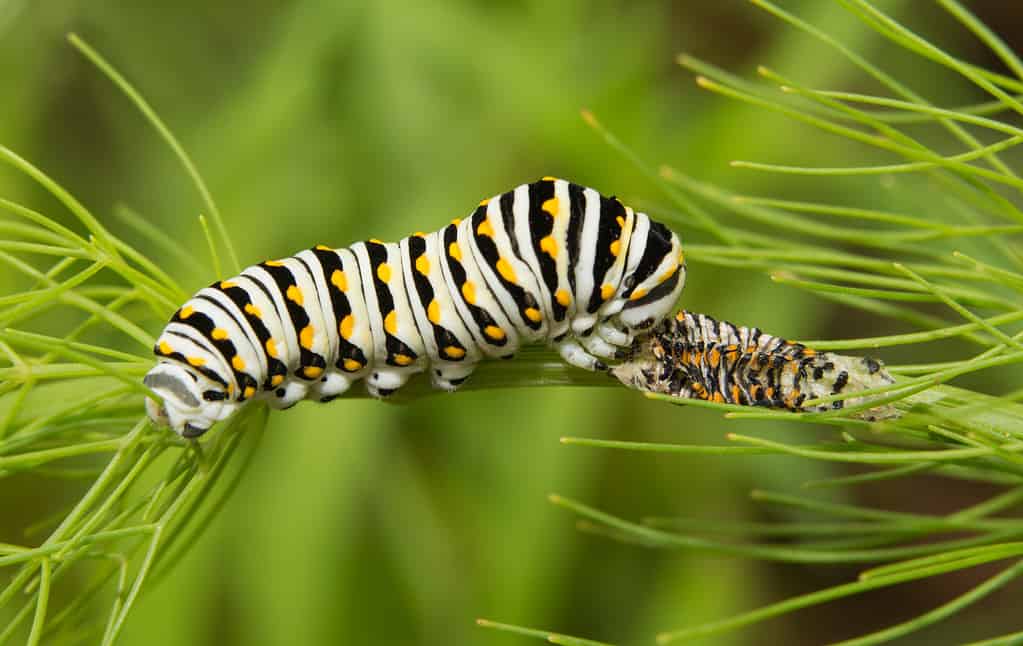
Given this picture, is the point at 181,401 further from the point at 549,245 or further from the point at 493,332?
the point at 549,245

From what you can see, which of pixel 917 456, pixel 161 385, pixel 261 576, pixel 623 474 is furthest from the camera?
pixel 623 474

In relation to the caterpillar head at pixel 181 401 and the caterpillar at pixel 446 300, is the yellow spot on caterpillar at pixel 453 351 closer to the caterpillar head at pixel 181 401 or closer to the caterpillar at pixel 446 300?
the caterpillar at pixel 446 300

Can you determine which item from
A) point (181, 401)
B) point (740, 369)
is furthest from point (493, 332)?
point (181, 401)

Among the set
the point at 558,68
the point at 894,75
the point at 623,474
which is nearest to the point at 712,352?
the point at 623,474

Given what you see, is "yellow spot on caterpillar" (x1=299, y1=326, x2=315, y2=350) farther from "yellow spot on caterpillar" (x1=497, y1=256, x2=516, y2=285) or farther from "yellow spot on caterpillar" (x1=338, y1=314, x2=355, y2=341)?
"yellow spot on caterpillar" (x1=497, y1=256, x2=516, y2=285)

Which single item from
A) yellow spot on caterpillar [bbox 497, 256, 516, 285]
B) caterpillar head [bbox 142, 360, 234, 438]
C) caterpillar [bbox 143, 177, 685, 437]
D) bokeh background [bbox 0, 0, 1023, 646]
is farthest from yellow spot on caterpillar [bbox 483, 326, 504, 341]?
bokeh background [bbox 0, 0, 1023, 646]

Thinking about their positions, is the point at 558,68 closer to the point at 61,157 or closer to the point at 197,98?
the point at 197,98
